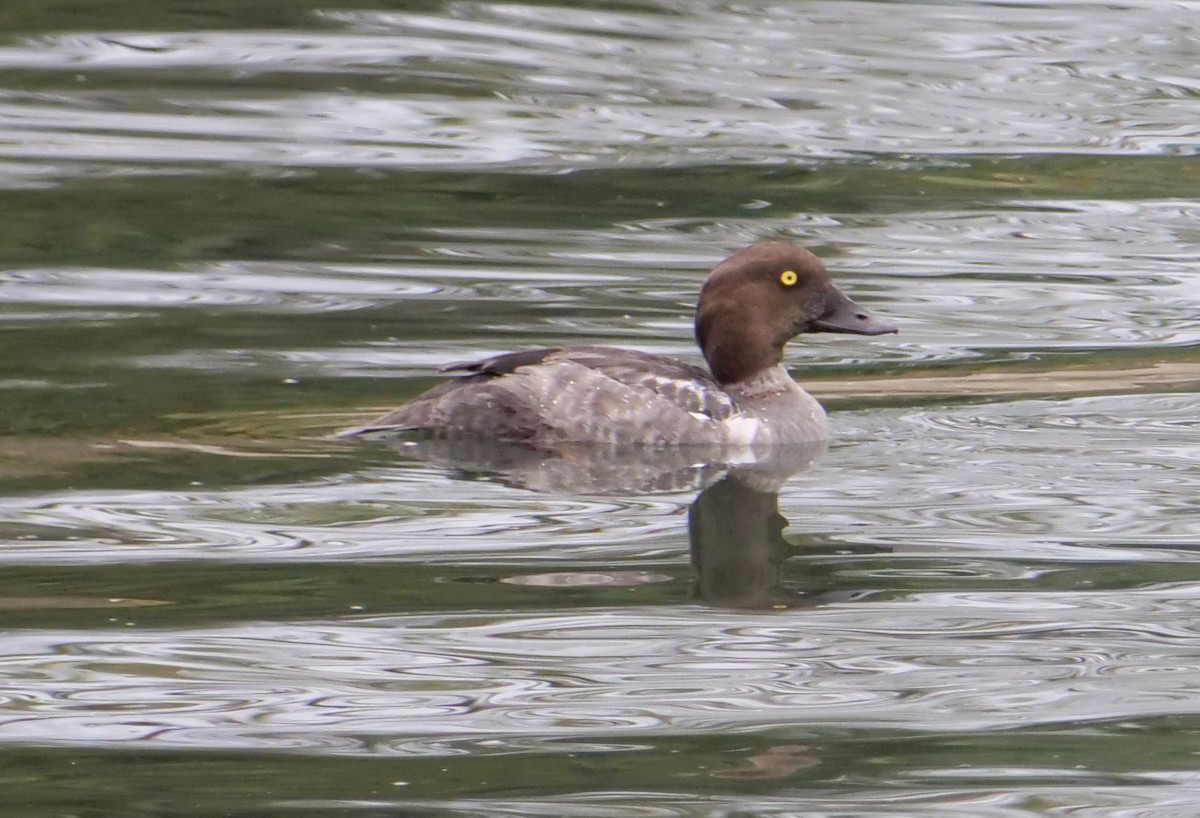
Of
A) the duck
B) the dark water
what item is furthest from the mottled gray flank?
the dark water

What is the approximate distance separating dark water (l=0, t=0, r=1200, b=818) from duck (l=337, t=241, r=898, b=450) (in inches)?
8.4

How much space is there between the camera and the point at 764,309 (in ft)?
25.5

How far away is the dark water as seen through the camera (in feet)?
14.9

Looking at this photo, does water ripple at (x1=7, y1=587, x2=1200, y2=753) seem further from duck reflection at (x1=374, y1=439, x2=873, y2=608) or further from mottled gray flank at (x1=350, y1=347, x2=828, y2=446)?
mottled gray flank at (x1=350, y1=347, x2=828, y2=446)

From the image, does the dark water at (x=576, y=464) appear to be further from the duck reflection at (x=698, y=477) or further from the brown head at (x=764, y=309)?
the brown head at (x=764, y=309)

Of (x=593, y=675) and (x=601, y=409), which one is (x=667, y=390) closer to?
(x=601, y=409)

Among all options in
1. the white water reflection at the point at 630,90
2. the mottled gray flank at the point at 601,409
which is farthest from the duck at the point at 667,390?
the white water reflection at the point at 630,90

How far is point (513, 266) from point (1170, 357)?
2.88m

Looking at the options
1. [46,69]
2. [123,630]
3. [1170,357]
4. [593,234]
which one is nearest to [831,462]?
[1170,357]

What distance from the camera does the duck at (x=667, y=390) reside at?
7316mm

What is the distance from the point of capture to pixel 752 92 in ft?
43.2

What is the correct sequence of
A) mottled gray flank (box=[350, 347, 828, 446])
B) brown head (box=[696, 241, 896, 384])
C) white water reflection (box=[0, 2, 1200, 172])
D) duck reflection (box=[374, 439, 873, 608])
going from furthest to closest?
white water reflection (box=[0, 2, 1200, 172]), brown head (box=[696, 241, 896, 384]), mottled gray flank (box=[350, 347, 828, 446]), duck reflection (box=[374, 439, 873, 608])

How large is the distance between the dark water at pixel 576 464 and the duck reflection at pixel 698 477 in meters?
0.03

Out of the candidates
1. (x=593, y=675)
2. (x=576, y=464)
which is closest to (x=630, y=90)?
(x=576, y=464)
